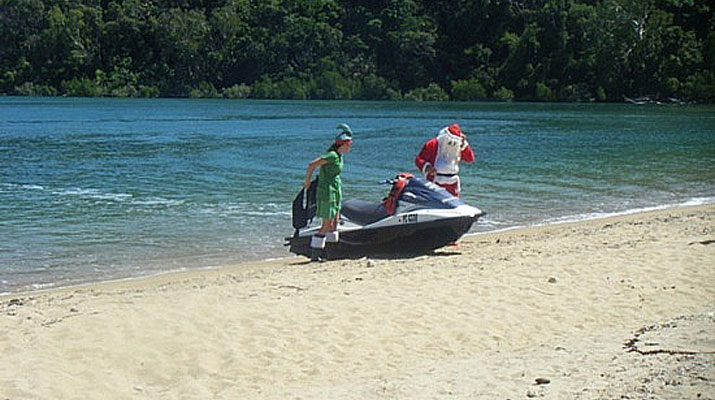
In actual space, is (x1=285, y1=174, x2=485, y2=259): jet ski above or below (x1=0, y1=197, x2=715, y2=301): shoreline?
above

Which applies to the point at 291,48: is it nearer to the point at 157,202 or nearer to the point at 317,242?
the point at 157,202

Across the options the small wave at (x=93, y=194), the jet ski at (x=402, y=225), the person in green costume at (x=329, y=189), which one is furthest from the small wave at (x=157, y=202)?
the person in green costume at (x=329, y=189)

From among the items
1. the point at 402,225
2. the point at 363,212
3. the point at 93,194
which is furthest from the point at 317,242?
the point at 93,194

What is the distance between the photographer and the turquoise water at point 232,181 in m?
12.7

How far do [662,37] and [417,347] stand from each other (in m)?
82.5

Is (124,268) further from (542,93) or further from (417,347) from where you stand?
(542,93)

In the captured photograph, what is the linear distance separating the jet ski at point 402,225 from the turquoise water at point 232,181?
4.13 ft

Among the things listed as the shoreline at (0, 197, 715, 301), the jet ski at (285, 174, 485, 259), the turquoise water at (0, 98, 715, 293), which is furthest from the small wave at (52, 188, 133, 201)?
the jet ski at (285, 174, 485, 259)

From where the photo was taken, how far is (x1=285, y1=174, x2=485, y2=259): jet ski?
11.2 meters

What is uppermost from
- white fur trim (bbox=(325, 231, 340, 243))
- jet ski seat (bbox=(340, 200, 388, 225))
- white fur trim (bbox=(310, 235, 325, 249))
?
jet ski seat (bbox=(340, 200, 388, 225))

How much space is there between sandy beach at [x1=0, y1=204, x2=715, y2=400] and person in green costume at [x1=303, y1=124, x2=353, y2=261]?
482 millimetres

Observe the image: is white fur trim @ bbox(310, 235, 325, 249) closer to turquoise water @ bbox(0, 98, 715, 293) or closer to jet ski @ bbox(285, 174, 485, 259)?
jet ski @ bbox(285, 174, 485, 259)

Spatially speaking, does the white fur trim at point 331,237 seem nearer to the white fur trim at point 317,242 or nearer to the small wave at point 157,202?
the white fur trim at point 317,242

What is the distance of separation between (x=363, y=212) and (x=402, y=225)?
70cm
